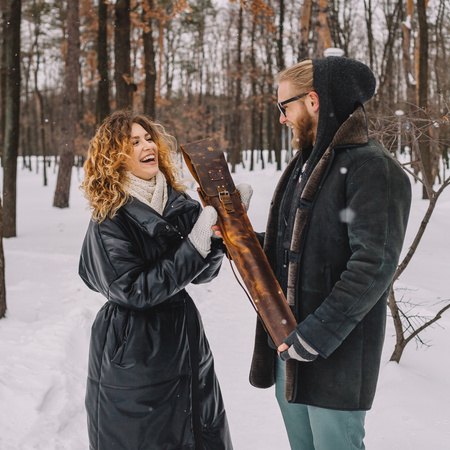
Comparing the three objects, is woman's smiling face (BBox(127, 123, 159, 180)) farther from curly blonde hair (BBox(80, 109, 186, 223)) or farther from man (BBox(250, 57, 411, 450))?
man (BBox(250, 57, 411, 450))

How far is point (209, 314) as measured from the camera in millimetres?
5938

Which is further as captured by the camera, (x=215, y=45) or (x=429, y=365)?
(x=215, y=45)

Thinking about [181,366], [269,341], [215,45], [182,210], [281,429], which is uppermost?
[215,45]

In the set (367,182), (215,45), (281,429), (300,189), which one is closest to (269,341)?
(300,189)

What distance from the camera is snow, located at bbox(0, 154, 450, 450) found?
10.1 ft

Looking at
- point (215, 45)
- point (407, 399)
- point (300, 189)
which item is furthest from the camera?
point (215, 45)

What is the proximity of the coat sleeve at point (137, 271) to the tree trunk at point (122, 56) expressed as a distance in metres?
8.39

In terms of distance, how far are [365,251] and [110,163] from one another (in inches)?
51.9

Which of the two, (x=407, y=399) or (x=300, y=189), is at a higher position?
(x=300, y=189)

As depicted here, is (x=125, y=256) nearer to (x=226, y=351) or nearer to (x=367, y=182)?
(x=367, y=182)

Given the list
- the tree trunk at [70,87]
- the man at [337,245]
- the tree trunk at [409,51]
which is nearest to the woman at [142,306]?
the man at [337,245]

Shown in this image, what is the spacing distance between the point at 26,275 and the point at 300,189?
5699mm

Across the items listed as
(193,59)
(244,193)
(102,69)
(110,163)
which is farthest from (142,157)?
(193,59)

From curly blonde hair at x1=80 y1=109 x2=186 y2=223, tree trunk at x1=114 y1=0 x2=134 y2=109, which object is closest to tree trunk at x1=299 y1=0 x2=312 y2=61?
tree trunk at x1=114 y1=0 x2=134 y2=109
